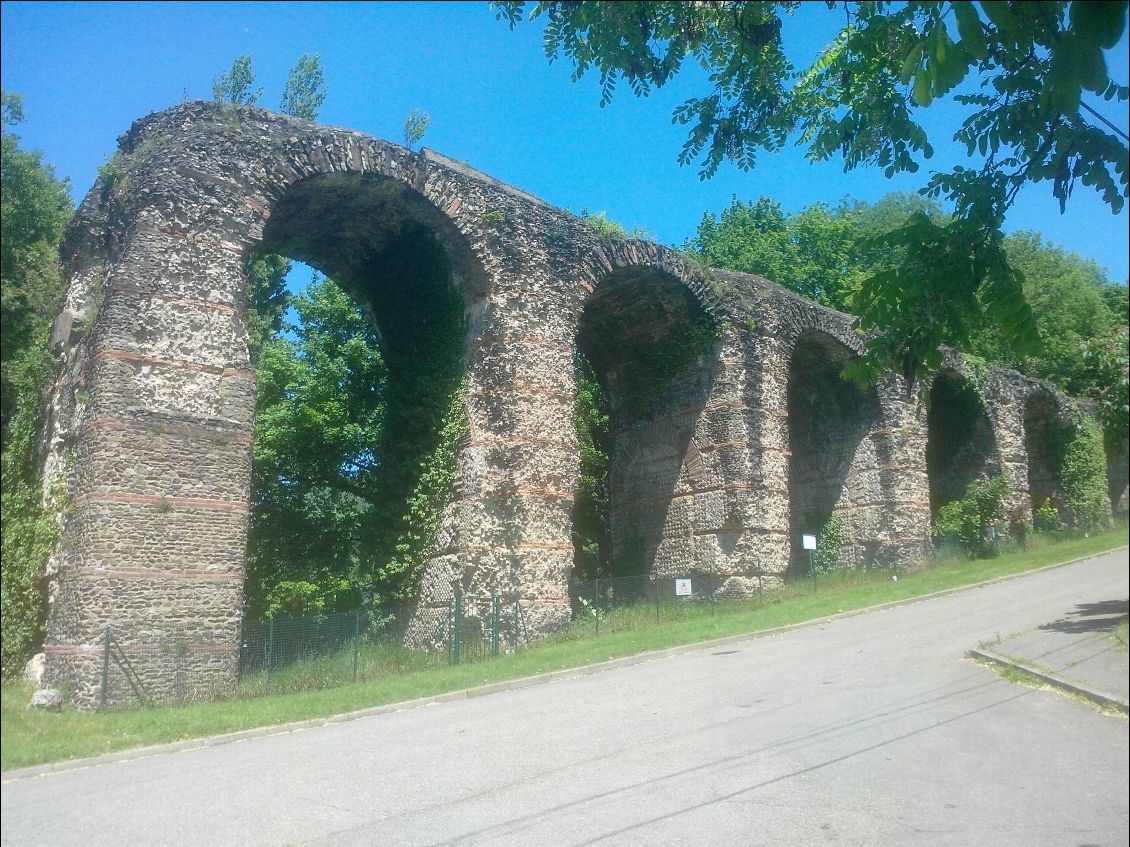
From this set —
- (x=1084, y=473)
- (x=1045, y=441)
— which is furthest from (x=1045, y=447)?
(x=1084, y=473)

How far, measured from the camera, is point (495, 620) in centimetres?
1611

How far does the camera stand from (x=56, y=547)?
1268 cm

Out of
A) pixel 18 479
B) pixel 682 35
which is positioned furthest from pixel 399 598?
pixel 682 35

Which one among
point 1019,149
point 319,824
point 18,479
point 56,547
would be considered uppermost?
point 1019,149

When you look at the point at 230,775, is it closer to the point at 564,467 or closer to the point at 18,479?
the point at 18,479

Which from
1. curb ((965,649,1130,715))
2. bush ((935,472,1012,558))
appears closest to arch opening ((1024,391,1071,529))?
bush ((935,472,1012,558))

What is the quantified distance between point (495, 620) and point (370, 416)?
939 centimetres

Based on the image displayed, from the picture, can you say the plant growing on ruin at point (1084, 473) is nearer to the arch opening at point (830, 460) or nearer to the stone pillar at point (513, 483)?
the arch opening at point (830, 460)

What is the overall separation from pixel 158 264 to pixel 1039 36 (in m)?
13.1

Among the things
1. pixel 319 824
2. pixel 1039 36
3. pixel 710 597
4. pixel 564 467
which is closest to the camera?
pixel 1039 36

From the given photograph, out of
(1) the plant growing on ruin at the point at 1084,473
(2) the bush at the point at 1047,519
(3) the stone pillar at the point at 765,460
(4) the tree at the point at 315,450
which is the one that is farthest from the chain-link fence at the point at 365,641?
(1) the plant growing on ruin at the point at 1084,473

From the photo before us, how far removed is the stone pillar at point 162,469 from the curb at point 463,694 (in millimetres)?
2230

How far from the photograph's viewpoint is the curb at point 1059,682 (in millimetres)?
4523

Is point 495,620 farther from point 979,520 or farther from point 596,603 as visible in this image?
point 979,520
